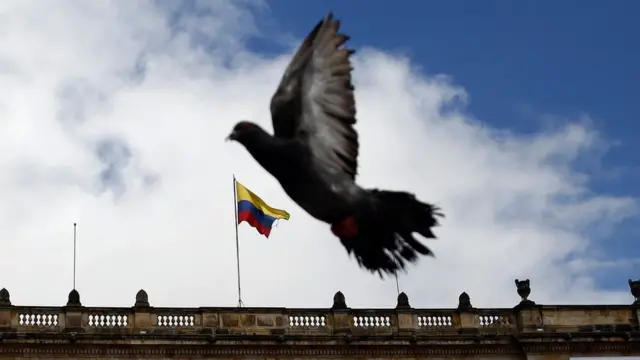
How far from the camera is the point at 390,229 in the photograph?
5.79 metres

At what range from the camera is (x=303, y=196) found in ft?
19.4

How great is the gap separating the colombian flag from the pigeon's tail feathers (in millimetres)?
32096

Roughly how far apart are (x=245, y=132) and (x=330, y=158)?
1.47 feet

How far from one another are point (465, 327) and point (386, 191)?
34.0 m

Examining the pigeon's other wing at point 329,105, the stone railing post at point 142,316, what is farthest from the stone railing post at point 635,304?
the pigeon's other wing at point 329,105

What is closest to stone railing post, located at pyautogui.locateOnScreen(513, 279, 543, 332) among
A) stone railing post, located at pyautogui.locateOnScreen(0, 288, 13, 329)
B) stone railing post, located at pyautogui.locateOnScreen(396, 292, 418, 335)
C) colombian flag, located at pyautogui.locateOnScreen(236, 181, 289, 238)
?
stone railing post, located at pyautogui.locateOnScreen(396, 292, 418, 335)

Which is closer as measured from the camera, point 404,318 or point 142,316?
point 142,316

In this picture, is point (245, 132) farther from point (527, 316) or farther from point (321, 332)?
point (527, 316)

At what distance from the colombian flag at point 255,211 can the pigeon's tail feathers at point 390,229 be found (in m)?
32.1

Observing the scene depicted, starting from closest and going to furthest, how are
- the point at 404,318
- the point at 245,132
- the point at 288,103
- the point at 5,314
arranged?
the point at 245,132 → the point at 288,103 → the point at 5,314 → the point at 404,318

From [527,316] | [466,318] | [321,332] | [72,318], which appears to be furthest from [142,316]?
[527,316]

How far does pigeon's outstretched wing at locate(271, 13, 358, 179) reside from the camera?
6047 mm

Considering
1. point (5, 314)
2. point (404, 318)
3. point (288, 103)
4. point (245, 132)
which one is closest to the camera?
point (245, 132)

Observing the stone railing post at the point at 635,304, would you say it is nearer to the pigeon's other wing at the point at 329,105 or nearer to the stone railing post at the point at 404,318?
the stone railing post at the point at 404,318
